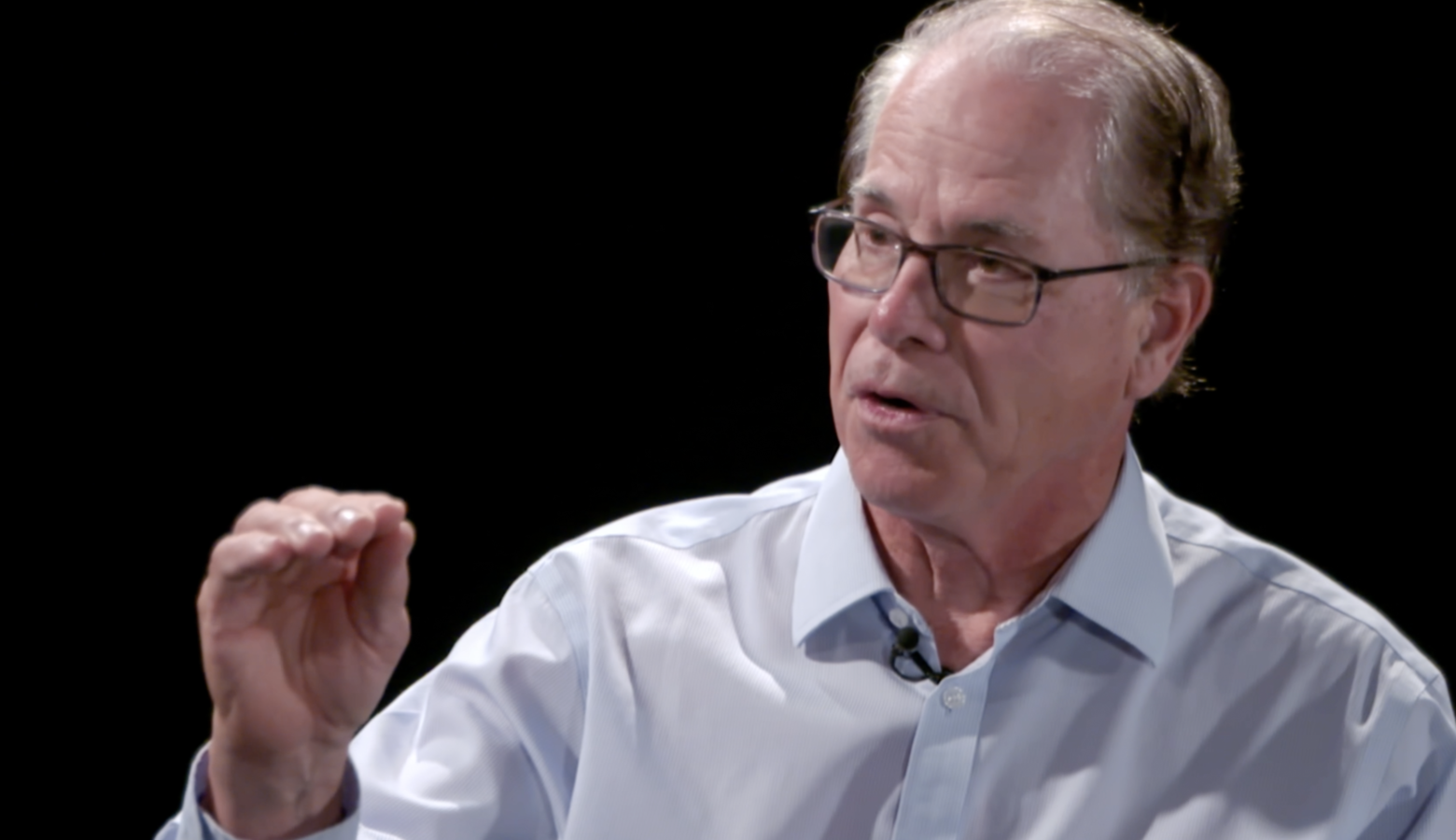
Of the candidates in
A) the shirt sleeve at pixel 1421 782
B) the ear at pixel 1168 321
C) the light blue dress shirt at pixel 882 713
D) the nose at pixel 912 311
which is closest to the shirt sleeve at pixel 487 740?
the light blue dress shirt at pixel 882 713

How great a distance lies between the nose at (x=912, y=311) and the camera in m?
1.62

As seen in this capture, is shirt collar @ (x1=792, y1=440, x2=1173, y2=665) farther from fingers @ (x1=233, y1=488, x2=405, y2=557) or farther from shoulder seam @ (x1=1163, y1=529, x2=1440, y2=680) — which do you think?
fingers @ (x1=233, y1=488, x2=405, y2=557)

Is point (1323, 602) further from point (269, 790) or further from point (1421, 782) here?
point (269, 790)

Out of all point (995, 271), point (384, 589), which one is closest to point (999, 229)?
point (995, 271)

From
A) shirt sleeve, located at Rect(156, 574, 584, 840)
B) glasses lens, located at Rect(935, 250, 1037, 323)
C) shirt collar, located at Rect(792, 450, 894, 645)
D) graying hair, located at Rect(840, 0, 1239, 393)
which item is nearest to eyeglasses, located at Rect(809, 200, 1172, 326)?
glasses lens, located at Rect(935, 250, 1037, 323)


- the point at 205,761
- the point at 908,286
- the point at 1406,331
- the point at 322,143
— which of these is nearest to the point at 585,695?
the point at 205,761

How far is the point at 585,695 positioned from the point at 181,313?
1.00 metres

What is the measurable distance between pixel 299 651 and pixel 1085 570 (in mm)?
919

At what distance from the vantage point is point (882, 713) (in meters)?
1.67

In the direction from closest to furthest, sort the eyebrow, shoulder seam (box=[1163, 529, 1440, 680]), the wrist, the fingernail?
the fingernail
the wrist
the eyebrow
shoulder seam (box=[1163, 529, 1440, 680])

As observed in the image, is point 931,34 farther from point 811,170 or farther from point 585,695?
point 585,695

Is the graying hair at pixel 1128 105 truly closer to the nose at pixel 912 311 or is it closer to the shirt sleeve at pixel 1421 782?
the nose at pixel 912 311

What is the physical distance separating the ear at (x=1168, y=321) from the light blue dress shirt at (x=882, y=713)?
0.59ft

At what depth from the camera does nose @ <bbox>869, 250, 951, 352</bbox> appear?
5.33 ft
